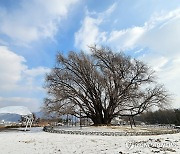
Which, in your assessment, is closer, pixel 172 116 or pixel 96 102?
pixel 96 102

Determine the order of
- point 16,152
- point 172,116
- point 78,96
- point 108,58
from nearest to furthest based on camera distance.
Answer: point 16,152
point 78,96
point 108,58
point 172,116

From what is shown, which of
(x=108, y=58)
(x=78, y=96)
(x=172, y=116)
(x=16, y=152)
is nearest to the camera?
(x=16, y=152)

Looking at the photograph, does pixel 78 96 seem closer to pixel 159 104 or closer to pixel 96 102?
pixel 96 102

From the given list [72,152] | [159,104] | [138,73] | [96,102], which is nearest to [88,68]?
[96,102]

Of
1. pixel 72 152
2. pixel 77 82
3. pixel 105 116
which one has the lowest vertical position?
pixel 72 152

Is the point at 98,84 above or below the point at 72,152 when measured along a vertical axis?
above

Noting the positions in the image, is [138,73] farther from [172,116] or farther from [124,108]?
[172,116]

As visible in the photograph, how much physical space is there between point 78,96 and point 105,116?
14.7ft

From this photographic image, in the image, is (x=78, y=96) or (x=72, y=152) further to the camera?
(x=78, y=96)

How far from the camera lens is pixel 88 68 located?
30984 millimetres

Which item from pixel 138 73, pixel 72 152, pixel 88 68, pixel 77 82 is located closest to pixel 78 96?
pixel 77 82

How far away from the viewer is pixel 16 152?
10.5 metres

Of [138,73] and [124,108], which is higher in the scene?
[138,73]

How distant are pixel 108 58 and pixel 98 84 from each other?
3979mm
